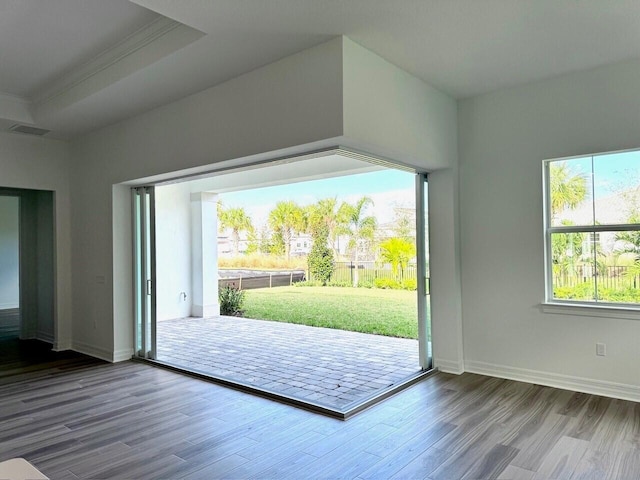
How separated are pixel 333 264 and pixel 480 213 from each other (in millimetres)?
7289

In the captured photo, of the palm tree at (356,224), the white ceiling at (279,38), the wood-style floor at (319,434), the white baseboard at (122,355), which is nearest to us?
the wood-style floor at (319,434)

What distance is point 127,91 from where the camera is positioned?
4.33 meters

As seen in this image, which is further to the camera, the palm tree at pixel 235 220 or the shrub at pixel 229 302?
the palm tree at pixel 235 220

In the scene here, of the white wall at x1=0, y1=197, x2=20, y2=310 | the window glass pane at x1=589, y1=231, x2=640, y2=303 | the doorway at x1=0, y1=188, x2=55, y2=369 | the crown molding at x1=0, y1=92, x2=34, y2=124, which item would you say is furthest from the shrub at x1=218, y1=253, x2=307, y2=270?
the window glass pane at x1=589, y1=231, x2=640, y2=303

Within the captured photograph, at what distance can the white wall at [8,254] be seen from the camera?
410 inches

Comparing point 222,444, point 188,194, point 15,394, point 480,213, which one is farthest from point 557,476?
point 188,194

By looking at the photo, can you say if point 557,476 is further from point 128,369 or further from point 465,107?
point 128,369

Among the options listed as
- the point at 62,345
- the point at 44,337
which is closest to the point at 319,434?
the point at 62,345

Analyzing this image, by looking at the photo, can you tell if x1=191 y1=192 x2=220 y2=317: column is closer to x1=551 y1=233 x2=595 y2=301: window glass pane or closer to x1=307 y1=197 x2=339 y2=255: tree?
x1=307 y1=197 x2=339 y2=255: tree

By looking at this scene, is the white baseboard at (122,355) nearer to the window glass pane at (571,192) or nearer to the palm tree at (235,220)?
the window glass pane at (571,192)

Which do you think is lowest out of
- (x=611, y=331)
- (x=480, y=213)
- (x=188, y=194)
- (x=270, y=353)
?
(x=270, y=353)

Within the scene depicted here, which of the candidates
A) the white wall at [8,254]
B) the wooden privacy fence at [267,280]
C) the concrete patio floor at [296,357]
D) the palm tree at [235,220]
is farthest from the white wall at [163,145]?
the palm tree at [235,220]

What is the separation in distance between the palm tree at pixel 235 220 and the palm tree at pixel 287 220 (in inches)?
31.1

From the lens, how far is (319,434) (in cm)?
325
